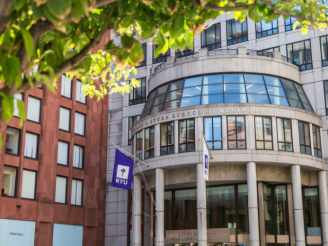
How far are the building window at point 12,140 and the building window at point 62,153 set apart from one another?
470cm

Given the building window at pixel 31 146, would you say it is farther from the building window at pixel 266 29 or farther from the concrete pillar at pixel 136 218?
the building window at pixel 266 29

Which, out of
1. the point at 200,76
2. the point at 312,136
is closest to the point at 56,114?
the point at 200,76

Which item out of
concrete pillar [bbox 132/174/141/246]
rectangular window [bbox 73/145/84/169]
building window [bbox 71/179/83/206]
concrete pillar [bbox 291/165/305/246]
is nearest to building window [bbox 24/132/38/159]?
rectangular window [bbox 73/145/84/169]

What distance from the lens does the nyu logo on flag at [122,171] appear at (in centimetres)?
3100

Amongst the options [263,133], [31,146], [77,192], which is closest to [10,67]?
[263,133]

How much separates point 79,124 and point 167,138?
13395 mm

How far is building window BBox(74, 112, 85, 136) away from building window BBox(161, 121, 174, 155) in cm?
1256

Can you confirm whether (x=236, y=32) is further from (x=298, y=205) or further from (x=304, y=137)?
(x=298, y=205)

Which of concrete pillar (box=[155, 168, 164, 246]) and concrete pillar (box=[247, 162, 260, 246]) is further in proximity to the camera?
concrete pillar (box=[155, 168, 164, 246])

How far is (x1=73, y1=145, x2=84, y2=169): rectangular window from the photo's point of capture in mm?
41341

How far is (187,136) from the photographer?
31484 millimetres

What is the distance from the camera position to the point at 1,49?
15.5 ft

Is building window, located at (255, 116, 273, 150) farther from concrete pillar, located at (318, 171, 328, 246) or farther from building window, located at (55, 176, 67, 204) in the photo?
building window, located at (55, 176, 67, 204)

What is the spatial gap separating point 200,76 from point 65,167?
15.7 meters
